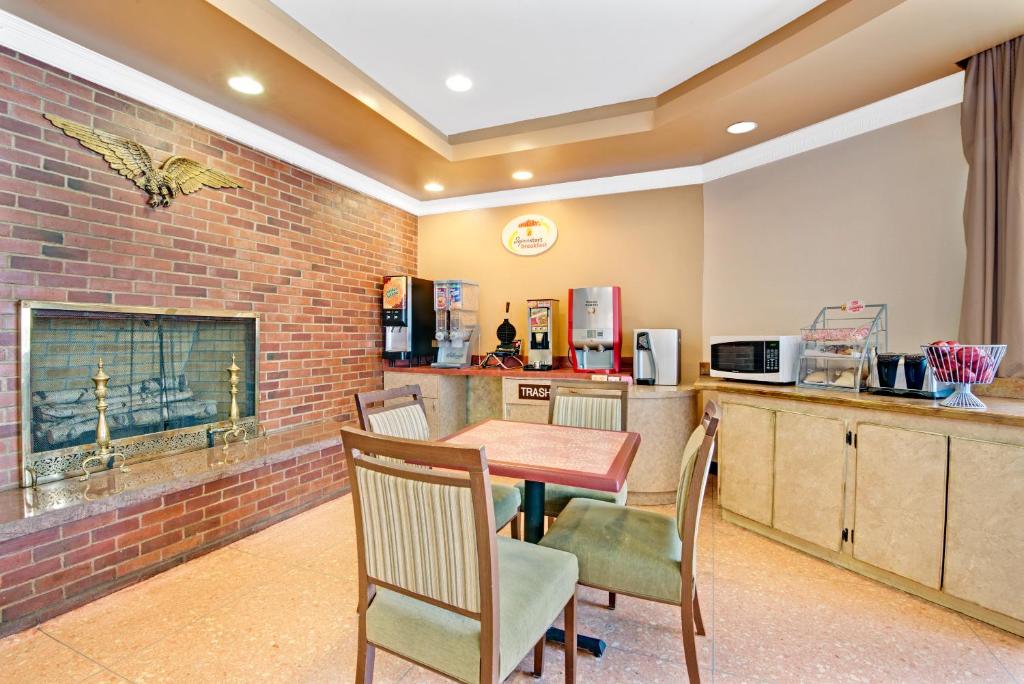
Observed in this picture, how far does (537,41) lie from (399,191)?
232 cm

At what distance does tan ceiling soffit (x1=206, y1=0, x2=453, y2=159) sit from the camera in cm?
206

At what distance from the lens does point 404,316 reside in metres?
4.08

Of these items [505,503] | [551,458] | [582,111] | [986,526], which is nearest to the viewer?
[551,458]

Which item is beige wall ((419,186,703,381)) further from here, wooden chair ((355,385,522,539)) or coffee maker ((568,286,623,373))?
wooden chair ((355,385,522,539))

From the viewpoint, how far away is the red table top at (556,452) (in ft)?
5.17

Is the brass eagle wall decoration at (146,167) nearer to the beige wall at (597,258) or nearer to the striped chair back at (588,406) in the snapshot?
the beige wall at (597,258)

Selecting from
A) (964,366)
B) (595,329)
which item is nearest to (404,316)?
(595,329)

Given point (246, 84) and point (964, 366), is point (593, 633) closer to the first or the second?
point (964, 366)

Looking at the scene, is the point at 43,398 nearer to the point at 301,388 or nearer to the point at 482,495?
the point at 301,388

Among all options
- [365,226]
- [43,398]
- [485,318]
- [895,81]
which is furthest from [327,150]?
[895,81]

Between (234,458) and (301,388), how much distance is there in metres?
0.86

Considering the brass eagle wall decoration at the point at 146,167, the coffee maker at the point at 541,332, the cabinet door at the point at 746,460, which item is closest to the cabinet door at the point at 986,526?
the cabinet door at the point at 746,460

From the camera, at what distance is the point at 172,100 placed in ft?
8.52

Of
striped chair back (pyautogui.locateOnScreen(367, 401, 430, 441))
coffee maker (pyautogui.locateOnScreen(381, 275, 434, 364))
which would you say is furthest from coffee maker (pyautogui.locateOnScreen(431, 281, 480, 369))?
striped chair back (pyautogui.locateOnScreen(367, 401, 430, 441))
